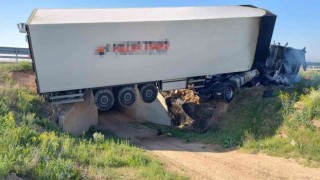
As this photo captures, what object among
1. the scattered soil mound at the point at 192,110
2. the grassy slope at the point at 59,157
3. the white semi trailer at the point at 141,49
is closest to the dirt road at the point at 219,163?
the grassy slope at the point at 59,157

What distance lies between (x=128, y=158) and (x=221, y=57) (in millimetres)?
8061

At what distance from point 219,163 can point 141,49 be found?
5.47 metres

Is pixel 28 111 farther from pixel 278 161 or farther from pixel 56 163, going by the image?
pixel 278 161

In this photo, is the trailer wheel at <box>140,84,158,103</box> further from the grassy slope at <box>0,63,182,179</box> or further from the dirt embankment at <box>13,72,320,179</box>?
the grassy slope at <box>0,63,182,179</box>

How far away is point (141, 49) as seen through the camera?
13.3 metres

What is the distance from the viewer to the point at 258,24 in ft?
51.8

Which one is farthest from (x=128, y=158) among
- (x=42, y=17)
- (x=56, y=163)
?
(x=42, y=17)

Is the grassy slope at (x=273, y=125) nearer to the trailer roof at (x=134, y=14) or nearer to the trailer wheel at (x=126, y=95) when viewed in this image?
the trailer wheel at (x=126, y=95)

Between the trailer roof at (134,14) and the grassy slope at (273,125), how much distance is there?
4072 mm

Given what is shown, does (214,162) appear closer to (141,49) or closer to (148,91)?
(148,91)

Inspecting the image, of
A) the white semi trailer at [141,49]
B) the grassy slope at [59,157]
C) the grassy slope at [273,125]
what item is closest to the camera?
the grassy slope at [59,157]

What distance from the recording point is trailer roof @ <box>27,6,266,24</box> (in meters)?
12.2

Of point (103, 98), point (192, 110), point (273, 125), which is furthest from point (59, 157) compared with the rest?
point (192, 110)

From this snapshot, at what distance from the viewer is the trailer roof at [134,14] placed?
12188mm
